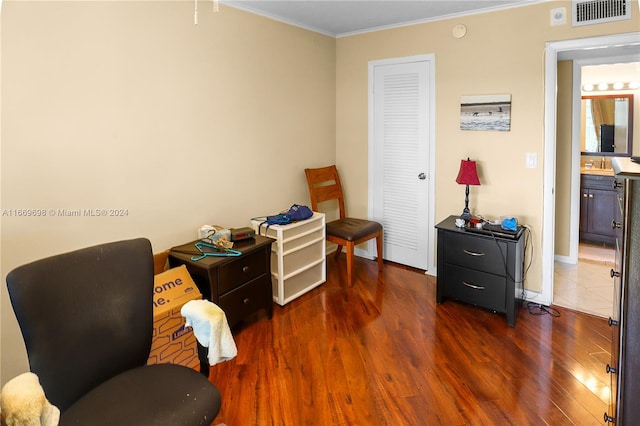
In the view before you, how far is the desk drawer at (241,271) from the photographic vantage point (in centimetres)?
274

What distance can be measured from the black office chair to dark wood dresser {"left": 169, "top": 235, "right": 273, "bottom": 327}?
35.0 inches

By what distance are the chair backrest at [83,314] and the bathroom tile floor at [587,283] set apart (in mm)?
3180

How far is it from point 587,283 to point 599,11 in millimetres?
2277

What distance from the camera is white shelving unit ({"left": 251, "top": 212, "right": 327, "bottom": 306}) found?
332cm

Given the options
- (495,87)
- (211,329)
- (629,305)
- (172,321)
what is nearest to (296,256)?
(172,321)

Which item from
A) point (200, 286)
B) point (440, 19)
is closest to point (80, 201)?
point (200, 286)

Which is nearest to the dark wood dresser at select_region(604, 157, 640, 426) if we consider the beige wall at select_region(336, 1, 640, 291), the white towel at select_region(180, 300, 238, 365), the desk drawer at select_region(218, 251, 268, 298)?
the white towel at select_region(180, 300, 238, 365)

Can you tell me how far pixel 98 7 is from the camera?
244 centimetres

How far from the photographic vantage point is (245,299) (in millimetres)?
2930

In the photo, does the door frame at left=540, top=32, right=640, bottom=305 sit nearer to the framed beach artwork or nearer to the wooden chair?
the framed beach artwork

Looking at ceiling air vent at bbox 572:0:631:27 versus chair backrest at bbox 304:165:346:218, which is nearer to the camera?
ceiling air vent at bbox 572:0:631:27

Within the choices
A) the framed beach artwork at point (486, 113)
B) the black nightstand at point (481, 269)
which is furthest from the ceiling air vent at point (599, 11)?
the black nightstand at point (481, 269)

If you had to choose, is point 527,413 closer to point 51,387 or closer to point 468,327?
point 468,327

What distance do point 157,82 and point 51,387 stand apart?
6.47 ft
